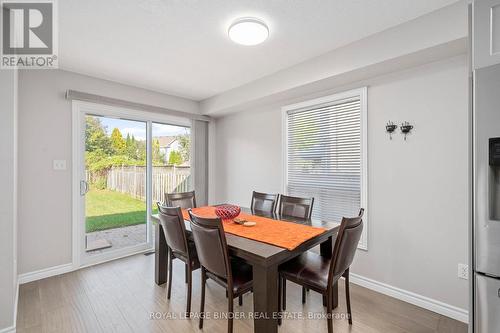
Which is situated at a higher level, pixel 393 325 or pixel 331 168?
pixel 331 168

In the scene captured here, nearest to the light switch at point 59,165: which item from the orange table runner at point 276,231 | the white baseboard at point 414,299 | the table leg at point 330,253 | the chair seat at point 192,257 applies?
the chair seat at point 192,257

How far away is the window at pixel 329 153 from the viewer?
9.09 feet

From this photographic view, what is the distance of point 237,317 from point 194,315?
0.39 metres

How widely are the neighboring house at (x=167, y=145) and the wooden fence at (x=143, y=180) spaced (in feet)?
0.84

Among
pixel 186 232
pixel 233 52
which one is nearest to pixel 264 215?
pixel 186 232

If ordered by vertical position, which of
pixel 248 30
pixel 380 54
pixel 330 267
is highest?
pixel 248 30

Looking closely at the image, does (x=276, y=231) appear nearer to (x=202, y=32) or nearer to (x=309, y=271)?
(x=309, y=271)

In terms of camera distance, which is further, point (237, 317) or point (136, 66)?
point (136, 66)

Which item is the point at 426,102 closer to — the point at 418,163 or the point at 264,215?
the point at 418,163

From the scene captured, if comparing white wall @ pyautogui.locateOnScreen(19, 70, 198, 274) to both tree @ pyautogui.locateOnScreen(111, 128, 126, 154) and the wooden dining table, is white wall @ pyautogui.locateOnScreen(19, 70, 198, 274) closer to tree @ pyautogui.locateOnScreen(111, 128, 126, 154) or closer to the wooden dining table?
tree @ pyautogui.locateOnScreen(111, 128, 126, 154)

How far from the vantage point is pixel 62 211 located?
9.82 ft

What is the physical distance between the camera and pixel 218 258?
1.74 meters

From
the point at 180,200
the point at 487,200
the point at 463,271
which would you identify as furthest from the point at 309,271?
the point at 180,200

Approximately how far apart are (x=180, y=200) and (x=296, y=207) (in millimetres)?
1570
